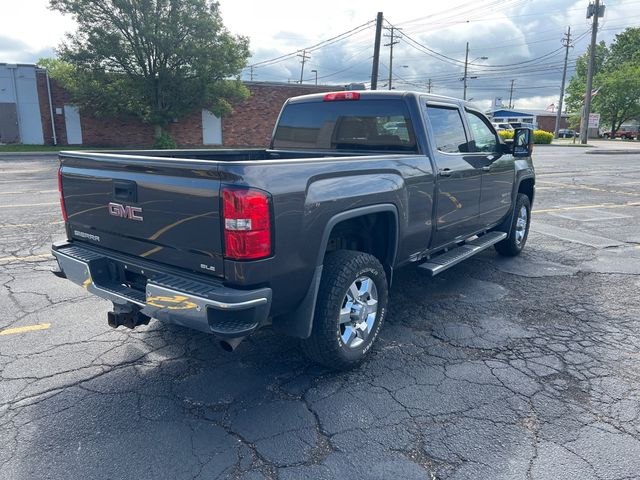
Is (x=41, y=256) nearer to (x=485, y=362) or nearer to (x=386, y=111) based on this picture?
(x=386, y=111)

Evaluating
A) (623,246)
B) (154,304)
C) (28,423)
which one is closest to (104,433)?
(28,423)

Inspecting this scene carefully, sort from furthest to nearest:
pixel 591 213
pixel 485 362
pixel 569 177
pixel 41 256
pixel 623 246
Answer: pixel 569 177 < pixel 591 213 < pixel 623 246 < pixel 41 256 < pixel 485 362

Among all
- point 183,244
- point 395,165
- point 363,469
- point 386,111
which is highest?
point 386,111

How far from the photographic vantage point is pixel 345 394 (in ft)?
10.7

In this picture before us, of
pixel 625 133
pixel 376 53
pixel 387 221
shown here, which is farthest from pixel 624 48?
pixel 387 221

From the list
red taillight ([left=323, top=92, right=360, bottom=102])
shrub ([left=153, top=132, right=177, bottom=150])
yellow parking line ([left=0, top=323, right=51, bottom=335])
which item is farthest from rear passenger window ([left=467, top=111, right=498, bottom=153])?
shrub ([left=153, top=132, right=177, bottom=150])

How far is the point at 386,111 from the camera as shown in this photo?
4359 mm

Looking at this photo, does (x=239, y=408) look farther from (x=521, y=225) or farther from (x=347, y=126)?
(x=521, y=225)

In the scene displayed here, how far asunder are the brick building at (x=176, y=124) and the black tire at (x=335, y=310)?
26246mm

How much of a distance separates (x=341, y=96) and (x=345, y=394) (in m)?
2.67

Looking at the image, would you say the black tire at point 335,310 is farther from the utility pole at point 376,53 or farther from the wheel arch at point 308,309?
the utility pole at point 376,53

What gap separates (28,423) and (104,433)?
478 mm

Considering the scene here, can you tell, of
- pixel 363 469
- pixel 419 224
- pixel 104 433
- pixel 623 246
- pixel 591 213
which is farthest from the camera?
pixel 591 213

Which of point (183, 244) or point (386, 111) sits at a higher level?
point (386, 111)
